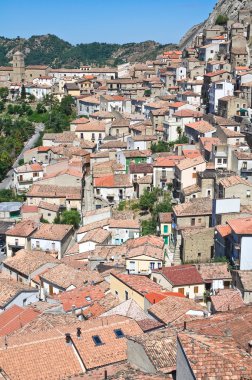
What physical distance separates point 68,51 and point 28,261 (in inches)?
4916

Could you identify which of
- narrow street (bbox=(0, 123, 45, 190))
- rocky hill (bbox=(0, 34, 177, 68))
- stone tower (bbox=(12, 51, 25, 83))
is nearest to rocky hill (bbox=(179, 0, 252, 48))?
stone tower (bbox=(12, 51, 25, 83))

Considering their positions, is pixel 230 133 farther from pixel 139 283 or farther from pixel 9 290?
pixel 9 290

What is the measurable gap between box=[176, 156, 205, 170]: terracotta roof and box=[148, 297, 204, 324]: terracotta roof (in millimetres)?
14402

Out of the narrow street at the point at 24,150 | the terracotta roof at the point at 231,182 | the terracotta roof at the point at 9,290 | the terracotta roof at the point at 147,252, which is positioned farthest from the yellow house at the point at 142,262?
the narrow street at the point at 24,150

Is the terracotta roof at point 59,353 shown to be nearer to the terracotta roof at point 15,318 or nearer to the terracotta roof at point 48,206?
the terracotta roof at point 15,318

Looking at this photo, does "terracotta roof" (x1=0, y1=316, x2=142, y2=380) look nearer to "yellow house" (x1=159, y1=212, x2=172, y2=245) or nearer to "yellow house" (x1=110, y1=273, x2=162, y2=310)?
"yellow house" (x1=110, y1=273, x2=162, y2=310)

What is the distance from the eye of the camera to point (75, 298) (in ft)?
69.4

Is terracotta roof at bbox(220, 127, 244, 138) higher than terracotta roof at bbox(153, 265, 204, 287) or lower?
higher

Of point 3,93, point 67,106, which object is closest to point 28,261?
point 67,106

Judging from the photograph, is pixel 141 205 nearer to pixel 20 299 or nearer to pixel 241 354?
pixel 20 299

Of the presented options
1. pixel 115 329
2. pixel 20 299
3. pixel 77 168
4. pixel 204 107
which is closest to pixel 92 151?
pixel 77 168

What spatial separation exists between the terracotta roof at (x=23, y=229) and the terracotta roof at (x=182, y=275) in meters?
11.5

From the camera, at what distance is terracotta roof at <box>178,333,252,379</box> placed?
7324 mm

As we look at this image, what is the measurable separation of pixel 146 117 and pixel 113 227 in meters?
22.4
